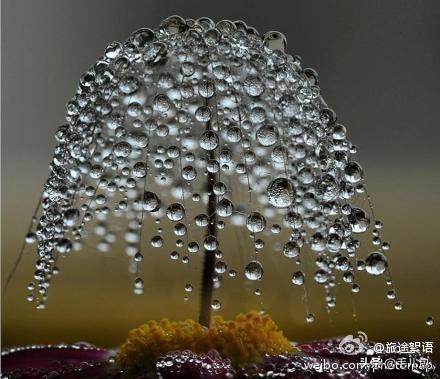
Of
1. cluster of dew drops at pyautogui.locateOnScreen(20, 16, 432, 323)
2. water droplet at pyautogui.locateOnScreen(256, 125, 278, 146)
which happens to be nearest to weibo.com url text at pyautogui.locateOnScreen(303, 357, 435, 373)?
cluster of dew drops at pyautogui.locateOnScreen(20, 16, 432, 323)

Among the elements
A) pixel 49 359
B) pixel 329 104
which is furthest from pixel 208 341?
pixel 329 104

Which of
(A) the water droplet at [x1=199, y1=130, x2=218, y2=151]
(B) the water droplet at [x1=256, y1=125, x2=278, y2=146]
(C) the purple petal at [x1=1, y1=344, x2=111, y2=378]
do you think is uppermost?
(B) the water droplet at [x1=256, y1=125, x2=278, y2=146]

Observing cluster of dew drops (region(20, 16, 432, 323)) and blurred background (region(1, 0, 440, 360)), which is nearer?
cluster of dew drops (region(20, 16, 432, 323))

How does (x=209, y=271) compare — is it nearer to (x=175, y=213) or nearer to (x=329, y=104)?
(x=175, y=213)

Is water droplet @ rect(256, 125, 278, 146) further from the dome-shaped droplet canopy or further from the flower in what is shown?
the flower

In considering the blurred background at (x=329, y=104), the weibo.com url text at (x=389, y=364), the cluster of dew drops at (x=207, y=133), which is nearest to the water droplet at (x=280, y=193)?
the cluster of dew drops at (x=207, y=133)

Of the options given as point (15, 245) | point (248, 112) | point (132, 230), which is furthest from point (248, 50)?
point (15, 245)

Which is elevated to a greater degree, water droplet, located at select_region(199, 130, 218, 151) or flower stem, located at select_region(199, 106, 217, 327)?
water droplet, located at select_region(199, 130, 218, 151)
